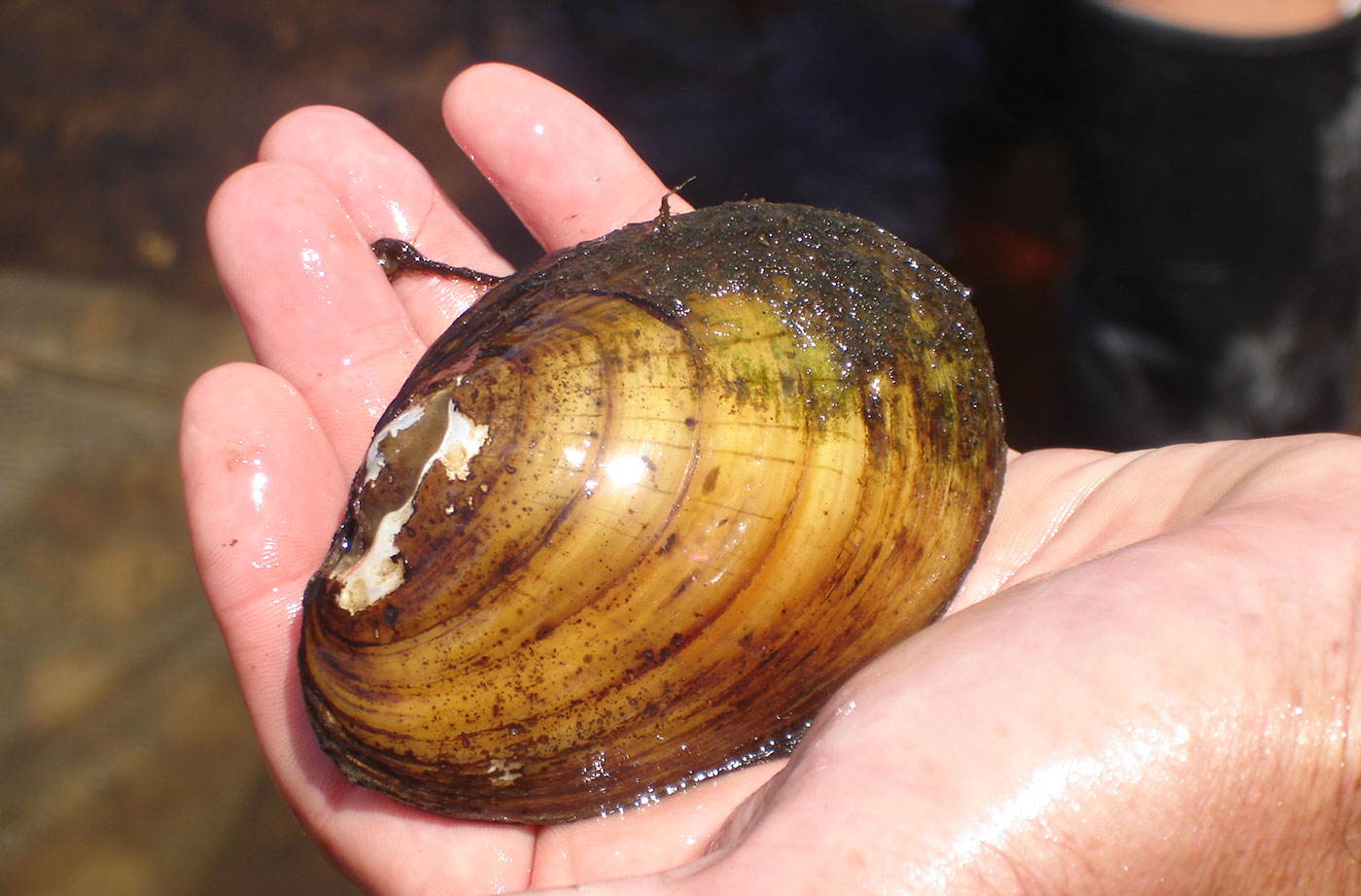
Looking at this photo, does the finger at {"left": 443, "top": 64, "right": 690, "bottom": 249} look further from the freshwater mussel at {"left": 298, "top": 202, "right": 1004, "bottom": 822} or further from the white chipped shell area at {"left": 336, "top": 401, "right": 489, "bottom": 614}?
the white chipped shell area at {"left": 336, "top": 401, "right": 489, "bottom": 614}

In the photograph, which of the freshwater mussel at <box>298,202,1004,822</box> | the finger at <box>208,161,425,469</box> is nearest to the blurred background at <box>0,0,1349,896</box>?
the finger at <box>208,161,425,469</box>

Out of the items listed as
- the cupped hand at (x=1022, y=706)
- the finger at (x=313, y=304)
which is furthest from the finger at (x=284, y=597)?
the finger at (x=313, y=304)

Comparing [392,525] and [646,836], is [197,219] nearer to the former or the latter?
[392,525]

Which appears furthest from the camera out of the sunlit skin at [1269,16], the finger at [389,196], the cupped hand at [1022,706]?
the sunlit skin at [1269,16]

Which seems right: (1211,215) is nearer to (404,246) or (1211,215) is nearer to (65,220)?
(404,246)

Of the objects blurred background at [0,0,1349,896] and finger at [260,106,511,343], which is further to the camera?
blurred background at [0,0,1349,896]

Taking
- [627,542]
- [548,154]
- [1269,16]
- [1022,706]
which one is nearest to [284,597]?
[627,542]

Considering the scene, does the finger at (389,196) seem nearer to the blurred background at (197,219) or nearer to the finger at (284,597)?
the finger at (284,597)
